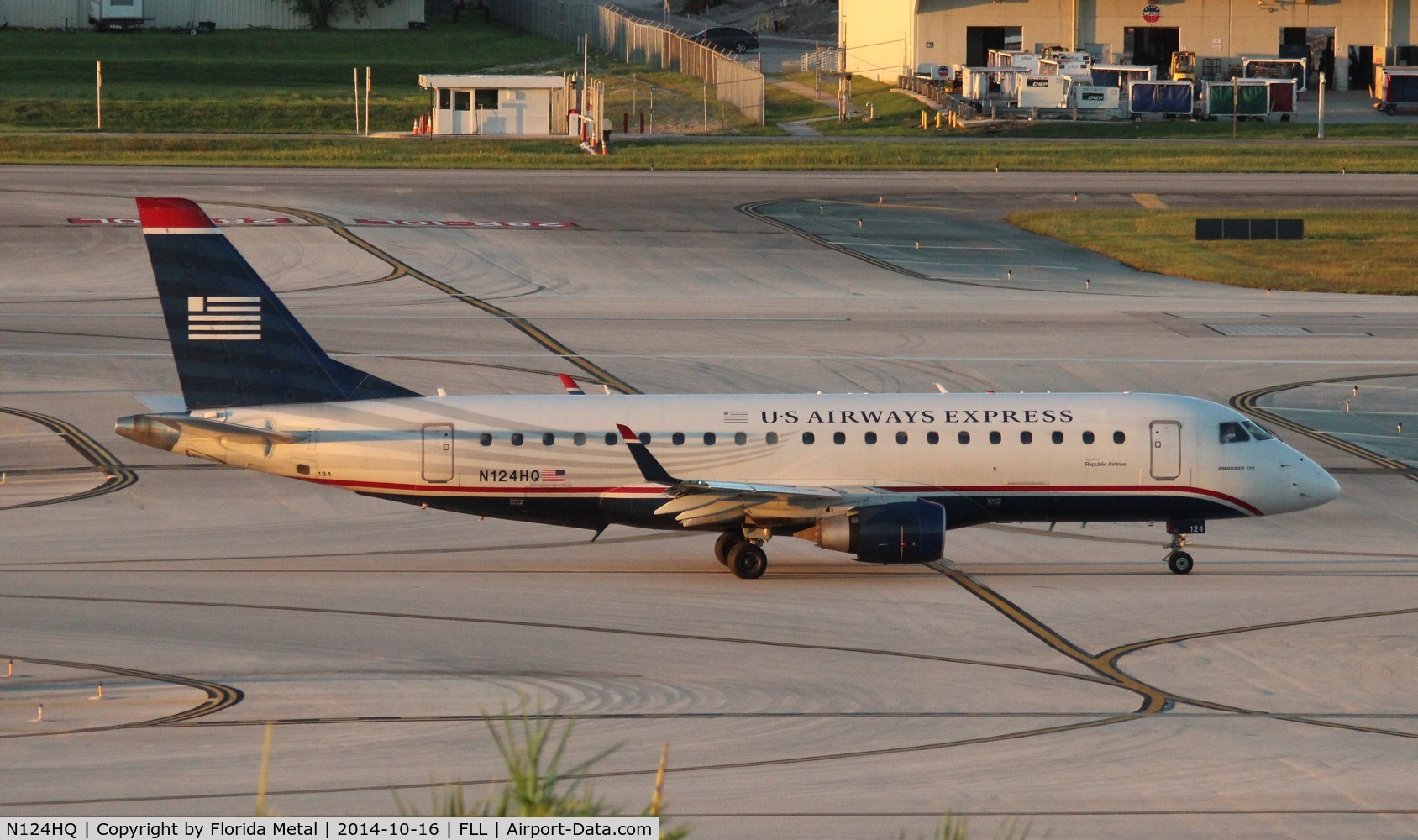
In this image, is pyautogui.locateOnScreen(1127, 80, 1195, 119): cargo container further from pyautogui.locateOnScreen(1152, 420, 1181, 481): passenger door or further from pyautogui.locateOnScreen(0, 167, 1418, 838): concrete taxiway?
pyautogui.locateOnScreen(1152, 420, 1181, 481): passenger door

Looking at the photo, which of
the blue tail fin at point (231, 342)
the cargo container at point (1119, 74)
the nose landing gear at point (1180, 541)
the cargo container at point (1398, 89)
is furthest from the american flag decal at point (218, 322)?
the cargo container at point (1398, 89)

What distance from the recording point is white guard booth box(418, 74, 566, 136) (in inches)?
3947

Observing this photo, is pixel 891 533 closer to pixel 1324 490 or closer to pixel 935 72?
pixel 1324 490

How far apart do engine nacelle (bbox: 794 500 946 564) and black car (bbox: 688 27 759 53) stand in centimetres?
12017

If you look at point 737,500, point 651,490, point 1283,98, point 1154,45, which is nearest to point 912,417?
point 737,500

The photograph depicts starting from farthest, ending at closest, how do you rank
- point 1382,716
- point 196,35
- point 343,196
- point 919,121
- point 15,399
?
1. point 196,35
2. point 919,121
3. point 343,196
4. point 15,399
5. point 1382,716

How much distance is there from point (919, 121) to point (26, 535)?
7959cm

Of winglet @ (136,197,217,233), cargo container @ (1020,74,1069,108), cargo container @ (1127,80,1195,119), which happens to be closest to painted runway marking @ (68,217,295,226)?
winglet @ (136,197,217,233)

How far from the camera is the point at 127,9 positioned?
15262 centimetres

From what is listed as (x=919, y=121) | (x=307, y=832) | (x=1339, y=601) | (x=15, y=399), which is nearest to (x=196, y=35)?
(x=919, y=121)

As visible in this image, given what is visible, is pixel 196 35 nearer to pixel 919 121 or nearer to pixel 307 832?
pixel 919 121

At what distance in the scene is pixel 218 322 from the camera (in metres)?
32.5

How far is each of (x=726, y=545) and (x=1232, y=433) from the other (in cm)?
1025

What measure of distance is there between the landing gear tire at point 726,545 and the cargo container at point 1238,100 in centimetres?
8319
